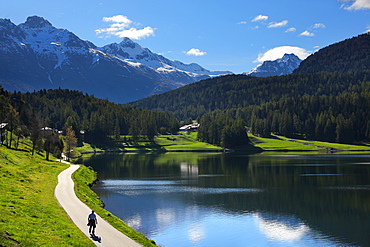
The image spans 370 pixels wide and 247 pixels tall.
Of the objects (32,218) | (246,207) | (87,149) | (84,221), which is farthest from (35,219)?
(87,149)

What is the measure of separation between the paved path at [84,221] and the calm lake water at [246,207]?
19.7ft

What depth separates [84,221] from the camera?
3644cm

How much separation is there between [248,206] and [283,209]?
5.14 m

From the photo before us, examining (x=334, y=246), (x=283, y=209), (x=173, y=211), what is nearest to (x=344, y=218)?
(x=283, y=209)

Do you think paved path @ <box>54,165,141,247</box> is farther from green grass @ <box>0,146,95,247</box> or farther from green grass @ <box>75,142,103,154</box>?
green grass @ <box>75,142,103,154</box>

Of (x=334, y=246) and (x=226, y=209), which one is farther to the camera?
(x=226, y=209)

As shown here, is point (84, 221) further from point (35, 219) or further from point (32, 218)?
point (32, 218)

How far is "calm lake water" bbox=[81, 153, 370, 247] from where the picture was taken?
41219 mm

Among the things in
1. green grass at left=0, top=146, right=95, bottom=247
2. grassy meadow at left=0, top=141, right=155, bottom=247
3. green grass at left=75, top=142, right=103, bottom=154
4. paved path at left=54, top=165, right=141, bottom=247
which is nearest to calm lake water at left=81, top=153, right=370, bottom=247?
paved path at left=54, top=165, right=141, bottom=247

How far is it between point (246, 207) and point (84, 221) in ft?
89.4

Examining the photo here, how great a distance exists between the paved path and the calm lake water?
6.01 meters

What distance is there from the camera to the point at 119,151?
195m

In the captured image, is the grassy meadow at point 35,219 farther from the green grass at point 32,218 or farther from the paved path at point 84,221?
the paved path at point 84,221

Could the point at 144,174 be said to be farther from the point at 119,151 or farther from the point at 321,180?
the point at 119,151
